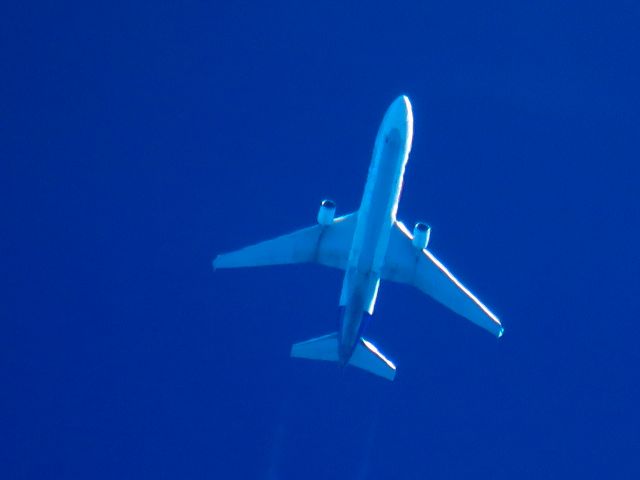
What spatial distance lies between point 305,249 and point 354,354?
4556 millimetres

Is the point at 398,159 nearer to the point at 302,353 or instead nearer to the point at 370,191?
the point at 370,191

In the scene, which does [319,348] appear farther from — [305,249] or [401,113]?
[401,113]

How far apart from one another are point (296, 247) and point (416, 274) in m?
4.87

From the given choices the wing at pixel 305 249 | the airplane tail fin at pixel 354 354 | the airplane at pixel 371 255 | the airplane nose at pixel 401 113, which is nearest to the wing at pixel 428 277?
the airplane at pixel 371 255

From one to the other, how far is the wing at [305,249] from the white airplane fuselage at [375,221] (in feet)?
7.41

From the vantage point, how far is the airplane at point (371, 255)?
159 ft

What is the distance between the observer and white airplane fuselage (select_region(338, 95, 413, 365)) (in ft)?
159

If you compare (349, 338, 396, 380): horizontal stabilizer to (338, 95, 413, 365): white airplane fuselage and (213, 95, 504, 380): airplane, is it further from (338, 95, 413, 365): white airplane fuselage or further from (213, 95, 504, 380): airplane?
(338, 95, 413, 365): white airplane fuselage

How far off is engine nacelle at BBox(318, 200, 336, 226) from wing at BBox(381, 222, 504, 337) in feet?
8.50

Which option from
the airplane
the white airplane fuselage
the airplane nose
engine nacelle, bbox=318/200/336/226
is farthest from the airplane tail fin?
the airplane nose

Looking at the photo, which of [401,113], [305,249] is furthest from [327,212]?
[401,113]

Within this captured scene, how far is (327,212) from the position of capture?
167 ft

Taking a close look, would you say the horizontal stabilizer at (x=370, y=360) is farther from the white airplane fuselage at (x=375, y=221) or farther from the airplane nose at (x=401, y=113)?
the airplane nose at (x=401, y=113)

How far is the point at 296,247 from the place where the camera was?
52719mm
